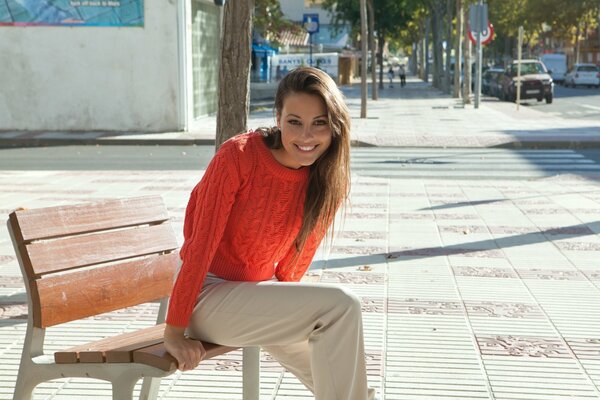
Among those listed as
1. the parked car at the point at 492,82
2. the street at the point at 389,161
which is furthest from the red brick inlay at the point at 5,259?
the parked car at the point at 492,82

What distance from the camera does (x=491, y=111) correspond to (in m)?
32.0

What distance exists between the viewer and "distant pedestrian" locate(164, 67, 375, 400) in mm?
3182

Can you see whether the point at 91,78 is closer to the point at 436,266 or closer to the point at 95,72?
the point at 95,72

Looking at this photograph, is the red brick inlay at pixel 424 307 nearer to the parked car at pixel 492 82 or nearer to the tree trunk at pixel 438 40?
the parked car at pixel 492 82

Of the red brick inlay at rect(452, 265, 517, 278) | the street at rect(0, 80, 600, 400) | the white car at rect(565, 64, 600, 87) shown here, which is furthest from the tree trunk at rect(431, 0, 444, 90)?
the red brick inlay at rect(452, 265, 517, 278)

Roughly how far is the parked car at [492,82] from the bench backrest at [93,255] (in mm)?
43314

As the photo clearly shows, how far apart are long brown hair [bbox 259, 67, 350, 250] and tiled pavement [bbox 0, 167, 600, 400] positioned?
17.3 inches

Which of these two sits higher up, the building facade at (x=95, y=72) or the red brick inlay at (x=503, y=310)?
the building facade at (x=95, y=72)

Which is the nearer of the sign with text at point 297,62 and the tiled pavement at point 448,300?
the tiled pavement at point 448,300

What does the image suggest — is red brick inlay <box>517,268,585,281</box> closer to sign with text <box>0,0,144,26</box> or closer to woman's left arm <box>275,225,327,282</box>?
woman's left arm <box>275,225,327,282</box>

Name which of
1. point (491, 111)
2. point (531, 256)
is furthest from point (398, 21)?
point (531, 256)

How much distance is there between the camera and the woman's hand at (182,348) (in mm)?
3158

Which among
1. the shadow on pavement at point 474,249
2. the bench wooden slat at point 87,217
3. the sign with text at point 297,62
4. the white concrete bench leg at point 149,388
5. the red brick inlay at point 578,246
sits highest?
the sign with text at point 297,62

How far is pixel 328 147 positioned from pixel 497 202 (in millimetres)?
8281
